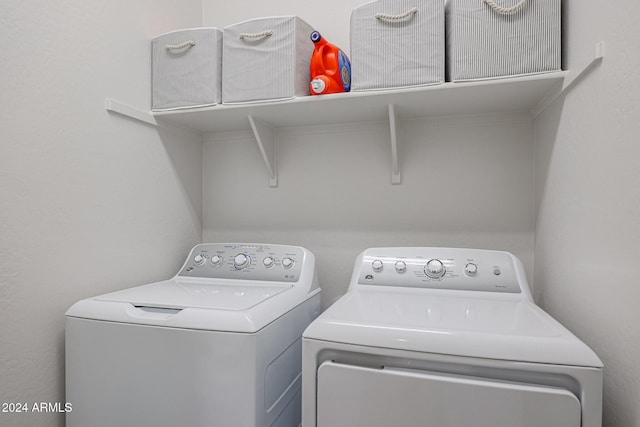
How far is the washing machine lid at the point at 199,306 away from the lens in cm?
104

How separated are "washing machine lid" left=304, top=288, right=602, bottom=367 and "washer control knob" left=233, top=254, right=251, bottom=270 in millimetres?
568

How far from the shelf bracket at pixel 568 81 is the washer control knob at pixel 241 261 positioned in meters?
1.36

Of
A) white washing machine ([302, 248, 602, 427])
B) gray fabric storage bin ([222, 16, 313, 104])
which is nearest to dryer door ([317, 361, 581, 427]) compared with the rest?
white washing machine ([302, 248, 602, 427])

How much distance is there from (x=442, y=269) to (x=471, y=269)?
0.35ft

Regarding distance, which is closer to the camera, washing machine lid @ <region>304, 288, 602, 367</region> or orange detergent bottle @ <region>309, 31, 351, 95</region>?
washing machine lid @ <region>304, 288, 602, 367</region>

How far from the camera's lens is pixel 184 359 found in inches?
41.2

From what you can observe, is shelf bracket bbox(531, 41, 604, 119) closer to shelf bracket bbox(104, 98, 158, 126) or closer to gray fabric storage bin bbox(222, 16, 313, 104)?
gray fabric storage bin bbox(222, 16, 313, 104)

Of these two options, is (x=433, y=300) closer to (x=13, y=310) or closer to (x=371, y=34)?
(x=371, y=34)

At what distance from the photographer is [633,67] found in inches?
32.5

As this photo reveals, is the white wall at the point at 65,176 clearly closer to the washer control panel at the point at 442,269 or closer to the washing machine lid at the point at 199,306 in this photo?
the washing machine lid at the point at 199,306

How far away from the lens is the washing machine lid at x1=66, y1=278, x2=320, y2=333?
1045mm

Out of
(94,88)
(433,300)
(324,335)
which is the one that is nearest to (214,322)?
(324,335)

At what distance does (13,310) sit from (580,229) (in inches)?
67.8

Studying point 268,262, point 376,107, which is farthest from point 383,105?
point 268,262
